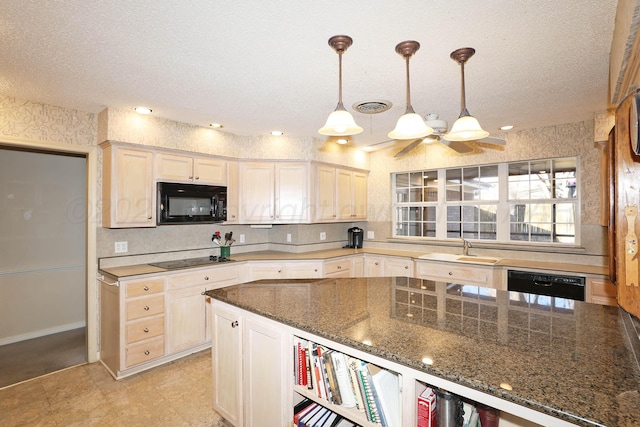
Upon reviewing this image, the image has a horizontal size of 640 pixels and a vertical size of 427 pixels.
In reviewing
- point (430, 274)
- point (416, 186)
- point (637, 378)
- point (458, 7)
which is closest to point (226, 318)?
point (637, 378)

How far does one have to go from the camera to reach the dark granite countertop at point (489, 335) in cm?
92

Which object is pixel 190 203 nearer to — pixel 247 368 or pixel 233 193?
pixel 233 193

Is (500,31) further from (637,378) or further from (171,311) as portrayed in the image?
(171,311)

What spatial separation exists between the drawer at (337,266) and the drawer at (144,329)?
1.96m

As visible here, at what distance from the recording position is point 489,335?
4.39 feet

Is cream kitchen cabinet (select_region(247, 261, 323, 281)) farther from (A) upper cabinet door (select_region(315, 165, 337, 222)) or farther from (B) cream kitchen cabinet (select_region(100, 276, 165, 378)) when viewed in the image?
(B) cream kitchen cabinet (select_region(100, 276, 165, 378))

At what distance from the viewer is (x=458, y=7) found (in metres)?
1.59

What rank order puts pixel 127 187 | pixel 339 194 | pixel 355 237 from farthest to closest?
pixel 355 237 → pixel 339 194 → pixel 127 187

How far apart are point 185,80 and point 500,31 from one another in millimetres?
2165

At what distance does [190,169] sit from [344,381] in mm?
2918

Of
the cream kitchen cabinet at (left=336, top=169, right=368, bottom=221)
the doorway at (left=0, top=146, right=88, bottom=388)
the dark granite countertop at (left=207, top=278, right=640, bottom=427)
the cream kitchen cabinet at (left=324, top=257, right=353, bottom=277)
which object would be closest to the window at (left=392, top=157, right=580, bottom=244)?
the cream kitchen cabinet at (left=336, top=169, right=368, bottom=221)

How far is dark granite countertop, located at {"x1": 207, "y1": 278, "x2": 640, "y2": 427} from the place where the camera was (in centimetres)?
92

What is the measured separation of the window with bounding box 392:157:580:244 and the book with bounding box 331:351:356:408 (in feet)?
11.3

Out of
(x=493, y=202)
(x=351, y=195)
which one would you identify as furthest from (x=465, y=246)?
(x=351, y=195)
